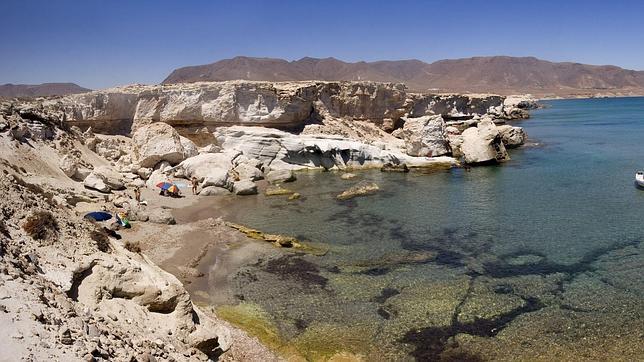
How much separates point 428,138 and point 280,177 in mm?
15927

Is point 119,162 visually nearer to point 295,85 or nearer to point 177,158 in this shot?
point 177,158

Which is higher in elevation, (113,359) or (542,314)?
(113,359)

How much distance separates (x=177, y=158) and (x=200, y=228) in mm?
15447

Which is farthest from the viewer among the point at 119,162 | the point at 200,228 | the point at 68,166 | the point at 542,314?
the point at 119,162

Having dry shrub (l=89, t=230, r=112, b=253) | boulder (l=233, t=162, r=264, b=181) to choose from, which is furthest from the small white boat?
dry shrub (l=89, t=230, r=112, b=253)

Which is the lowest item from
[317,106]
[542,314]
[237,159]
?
[542,314]

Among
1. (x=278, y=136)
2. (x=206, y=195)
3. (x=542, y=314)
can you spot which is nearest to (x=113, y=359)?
(x=542, y=314)

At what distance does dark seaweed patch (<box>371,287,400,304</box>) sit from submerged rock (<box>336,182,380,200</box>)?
1471cm

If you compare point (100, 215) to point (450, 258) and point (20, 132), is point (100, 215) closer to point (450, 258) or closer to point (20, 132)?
point (20, 132)

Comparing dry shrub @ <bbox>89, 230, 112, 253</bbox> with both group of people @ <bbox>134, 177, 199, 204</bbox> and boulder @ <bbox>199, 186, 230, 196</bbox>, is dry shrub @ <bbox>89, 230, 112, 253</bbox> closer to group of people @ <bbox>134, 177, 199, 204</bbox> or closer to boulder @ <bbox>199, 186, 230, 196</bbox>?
group of people @ <bbox>134, 177, 199, 204</bbox>

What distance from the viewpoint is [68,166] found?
29812 millimetres

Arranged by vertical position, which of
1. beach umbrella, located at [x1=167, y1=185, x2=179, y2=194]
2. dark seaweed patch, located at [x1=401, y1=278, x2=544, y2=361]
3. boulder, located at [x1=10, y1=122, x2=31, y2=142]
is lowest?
dark seaweed patch, located at [x1=401, y1=278, x2=544, y2=361]

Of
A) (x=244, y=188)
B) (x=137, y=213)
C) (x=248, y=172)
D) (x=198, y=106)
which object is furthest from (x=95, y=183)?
(x=198, y=106)

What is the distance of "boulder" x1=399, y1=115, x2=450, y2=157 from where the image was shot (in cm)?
4447
